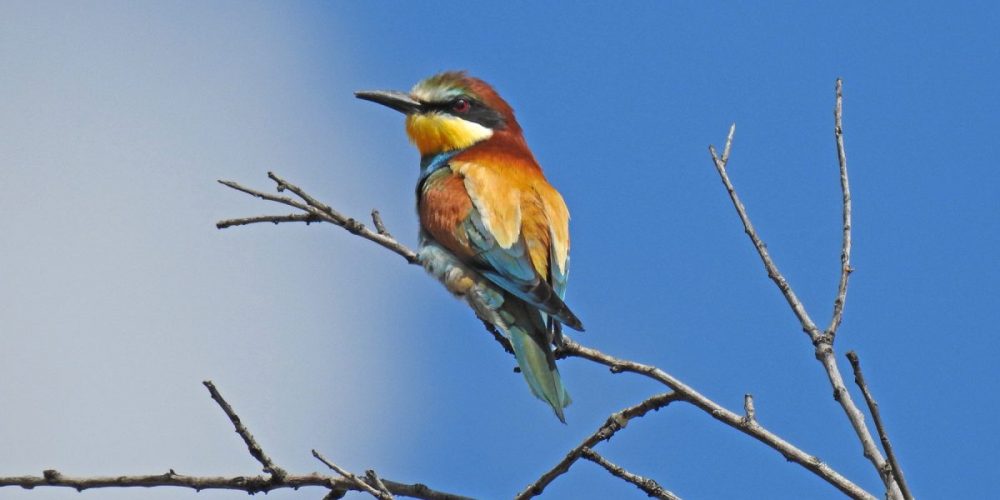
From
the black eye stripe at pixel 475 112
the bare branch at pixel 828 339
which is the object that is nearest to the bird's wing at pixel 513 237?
the black eye stripe at pixel 475 112

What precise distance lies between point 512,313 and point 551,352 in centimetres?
27

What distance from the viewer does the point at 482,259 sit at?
3.99 metres

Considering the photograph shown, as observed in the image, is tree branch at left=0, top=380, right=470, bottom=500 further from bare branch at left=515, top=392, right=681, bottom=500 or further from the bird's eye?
the bird's eye

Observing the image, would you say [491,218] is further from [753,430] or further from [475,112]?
[753,430]

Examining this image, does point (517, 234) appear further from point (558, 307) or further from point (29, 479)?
point (29, 479)

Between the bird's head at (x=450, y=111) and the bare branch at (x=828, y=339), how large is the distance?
6.98 ft

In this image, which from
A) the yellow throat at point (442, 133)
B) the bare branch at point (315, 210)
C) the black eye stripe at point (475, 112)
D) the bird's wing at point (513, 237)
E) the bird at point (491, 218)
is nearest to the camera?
the bare branch at point (315, 210)

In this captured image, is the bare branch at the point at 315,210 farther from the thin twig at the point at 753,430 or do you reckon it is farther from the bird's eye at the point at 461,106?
the bird's eye at the point at 461,106

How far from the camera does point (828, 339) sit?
2449 millimetres

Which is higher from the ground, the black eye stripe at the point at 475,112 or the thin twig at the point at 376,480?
the black eye stripe at the point at 475,112

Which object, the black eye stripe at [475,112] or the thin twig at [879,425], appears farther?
the black eye stripe at [475,112]

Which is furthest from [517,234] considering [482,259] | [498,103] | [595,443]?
[595,443]

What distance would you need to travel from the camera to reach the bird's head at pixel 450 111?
491 cm

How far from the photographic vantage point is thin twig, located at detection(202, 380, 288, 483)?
236 cm
